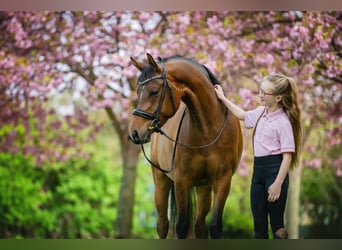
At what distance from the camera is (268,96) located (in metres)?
3.61

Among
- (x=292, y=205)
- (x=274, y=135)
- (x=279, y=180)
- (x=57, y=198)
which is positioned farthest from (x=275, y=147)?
(x=57, y=198)

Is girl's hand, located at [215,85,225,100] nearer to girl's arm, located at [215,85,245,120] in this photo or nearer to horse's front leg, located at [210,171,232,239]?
girl's arm, located at [215,85,245,120]

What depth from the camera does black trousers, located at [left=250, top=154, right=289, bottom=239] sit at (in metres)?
3.57

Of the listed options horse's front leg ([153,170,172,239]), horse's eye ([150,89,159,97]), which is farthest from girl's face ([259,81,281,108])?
horse's front leg ([153,170,172,239])

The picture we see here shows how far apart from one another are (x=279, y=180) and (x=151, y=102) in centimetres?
87

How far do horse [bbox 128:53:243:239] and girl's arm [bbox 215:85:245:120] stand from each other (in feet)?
0.13

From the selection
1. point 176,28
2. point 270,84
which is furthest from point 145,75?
point 176,28

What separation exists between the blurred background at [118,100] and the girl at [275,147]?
248 cm

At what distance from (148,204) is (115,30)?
4990mm

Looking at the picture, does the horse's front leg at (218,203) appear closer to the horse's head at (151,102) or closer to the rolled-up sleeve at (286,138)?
the rolled-up sleeve at (286,138)

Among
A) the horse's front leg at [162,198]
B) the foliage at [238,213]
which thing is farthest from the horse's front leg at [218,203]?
the foliage at [238,213]

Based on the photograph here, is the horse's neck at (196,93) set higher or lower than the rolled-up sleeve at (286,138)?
higher

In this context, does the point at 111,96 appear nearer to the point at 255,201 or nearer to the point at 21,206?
the point at 21,206

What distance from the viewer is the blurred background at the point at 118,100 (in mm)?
6742
